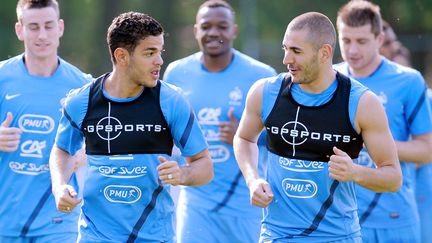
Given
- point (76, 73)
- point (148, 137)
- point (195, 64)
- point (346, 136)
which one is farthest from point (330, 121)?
point (195, 64)

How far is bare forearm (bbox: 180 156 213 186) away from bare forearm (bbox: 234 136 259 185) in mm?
301

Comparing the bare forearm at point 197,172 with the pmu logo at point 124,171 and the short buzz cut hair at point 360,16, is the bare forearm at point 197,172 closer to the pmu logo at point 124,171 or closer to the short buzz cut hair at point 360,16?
the pmu logo at point 124,171

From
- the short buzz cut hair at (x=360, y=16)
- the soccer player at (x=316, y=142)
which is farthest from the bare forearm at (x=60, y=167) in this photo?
the short buzz cut hair at (x=360, y=16)

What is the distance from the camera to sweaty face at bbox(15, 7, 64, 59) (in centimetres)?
741

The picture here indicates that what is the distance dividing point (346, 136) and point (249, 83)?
2.49 metres

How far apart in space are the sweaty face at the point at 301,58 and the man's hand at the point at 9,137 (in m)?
1.93

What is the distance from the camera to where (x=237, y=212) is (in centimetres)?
831

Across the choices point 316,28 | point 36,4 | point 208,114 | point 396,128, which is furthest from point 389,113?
point 36,4

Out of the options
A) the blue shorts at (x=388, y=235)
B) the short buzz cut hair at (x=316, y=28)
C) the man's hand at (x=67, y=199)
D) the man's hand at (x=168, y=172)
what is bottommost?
the blue shorts at (x=388, y=235)

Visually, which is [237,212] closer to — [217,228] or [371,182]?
[217,228]

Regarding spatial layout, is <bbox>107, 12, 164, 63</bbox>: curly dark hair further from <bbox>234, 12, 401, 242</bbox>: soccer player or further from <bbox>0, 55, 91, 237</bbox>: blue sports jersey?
<bbox>0, 55, 91, 237</bbox>: blue sports jersey

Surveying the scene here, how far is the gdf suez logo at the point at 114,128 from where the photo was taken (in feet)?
19.7

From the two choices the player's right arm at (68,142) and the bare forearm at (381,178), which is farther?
the player's right arm at (68,142)

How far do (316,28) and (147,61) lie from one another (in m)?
1.03
